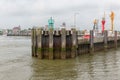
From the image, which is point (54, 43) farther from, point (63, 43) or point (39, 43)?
point (39, 43)

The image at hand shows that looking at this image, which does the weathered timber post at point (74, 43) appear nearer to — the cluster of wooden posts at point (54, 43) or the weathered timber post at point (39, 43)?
the cluster of wooden posts at point (54, 43)

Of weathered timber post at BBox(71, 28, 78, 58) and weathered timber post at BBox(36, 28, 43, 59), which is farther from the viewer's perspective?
weathered timber post at BBox(71, 28, 78, 58)

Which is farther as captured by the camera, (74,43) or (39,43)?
(74,43)

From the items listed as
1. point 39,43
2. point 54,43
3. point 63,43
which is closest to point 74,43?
point 63,43

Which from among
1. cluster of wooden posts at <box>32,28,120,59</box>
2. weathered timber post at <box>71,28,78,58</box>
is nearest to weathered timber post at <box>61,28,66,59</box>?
cluster of wooden posts at <box>32,28,120,59</box>

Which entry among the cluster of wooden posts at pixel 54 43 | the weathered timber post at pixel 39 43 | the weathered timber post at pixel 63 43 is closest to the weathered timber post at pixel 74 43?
the cluster of wooden posts at pixel 54 43

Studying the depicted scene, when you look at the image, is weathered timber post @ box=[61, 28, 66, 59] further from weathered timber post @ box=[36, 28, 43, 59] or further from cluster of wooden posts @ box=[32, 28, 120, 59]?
weathered timber post @ box=[36, 28, 43, 59]

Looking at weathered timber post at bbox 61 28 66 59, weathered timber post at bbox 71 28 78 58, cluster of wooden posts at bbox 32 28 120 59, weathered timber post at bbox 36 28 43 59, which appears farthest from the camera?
weathered timber post at bbox 71 28 78 58

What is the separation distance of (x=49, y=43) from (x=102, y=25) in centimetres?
3822

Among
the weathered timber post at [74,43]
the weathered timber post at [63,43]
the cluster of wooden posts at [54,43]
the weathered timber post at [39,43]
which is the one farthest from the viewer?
the weathered timber post at [74,43]

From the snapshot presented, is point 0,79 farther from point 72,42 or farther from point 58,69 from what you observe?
point 72,42

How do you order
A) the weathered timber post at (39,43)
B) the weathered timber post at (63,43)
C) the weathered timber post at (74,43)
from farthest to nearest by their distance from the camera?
the weathered timber post at (74,43)
the weathered timber post at (39,43)
the weathered timber post at (63,43)

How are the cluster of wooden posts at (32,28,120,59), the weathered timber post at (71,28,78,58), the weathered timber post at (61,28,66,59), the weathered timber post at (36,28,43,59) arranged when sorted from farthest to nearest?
1. the weathered timber post at (71,28,78,58)
2. the weathered timber post at (36,28,43,59)
3. the cluster of wooden posts at (32,28,120,59)
4. the weathered timber post at (61,28,66,59)

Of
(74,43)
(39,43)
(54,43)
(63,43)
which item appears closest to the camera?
(63,43)
